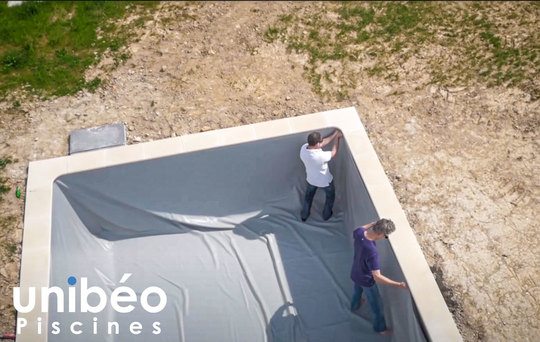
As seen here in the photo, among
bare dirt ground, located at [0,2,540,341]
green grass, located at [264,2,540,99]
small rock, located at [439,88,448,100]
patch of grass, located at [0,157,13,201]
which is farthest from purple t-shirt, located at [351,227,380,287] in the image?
patch of grass, located at [0,157,13,201]

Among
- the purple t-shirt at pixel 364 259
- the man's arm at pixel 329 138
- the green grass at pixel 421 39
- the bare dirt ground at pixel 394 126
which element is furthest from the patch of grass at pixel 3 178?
the purple t-shirt at pixel 364 259

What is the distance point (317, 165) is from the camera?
7715mm

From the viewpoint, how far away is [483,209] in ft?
25.0

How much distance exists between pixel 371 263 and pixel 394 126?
3.09m

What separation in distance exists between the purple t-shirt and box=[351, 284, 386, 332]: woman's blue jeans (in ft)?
0.65

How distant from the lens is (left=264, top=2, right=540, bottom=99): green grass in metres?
9.21

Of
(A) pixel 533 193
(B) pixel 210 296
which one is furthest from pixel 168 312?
(A) pixel 533 193

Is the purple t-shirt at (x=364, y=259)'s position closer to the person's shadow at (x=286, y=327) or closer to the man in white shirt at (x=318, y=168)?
the person's shadow at (x=286, y=327)

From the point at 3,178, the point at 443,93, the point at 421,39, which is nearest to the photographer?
the point at 3,178

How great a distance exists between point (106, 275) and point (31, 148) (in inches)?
103

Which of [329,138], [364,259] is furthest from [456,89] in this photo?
[364,259]

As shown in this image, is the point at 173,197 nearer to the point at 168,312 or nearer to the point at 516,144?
the point at 168,312

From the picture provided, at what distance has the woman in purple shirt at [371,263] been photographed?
618 cm

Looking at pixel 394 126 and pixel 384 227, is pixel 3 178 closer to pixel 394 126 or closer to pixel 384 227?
pixel 384 227
